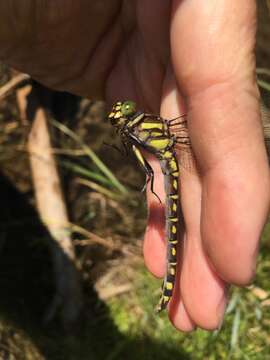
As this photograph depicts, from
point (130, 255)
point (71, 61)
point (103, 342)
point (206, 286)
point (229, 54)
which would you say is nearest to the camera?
point (229, 54)

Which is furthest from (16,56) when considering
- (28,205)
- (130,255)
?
(130,255)

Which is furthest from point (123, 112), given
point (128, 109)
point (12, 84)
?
point (12, 84)

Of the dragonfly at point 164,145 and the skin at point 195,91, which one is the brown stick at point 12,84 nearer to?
the skin at point 195,91

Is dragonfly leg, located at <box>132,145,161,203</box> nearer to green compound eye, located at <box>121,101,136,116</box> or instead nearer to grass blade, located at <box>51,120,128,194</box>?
green compound eye, located at <box>121,101,136,116</box>

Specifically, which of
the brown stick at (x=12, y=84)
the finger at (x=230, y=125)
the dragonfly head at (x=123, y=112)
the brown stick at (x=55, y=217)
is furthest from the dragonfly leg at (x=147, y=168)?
the brown stick at (x=12, y=84)

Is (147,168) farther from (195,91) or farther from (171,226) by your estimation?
(195,91)

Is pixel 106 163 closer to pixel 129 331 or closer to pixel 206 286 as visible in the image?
pixel 129 331
